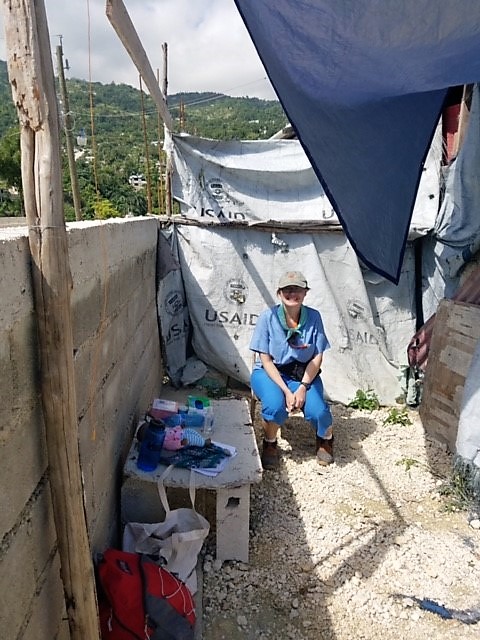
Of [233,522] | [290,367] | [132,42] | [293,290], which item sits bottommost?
[233,522]

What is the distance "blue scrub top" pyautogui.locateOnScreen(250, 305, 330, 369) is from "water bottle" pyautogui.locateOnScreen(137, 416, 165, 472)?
1202mm

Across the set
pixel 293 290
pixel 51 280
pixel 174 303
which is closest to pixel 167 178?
pixel 174 303

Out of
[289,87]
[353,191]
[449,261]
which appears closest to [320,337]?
[449,261]

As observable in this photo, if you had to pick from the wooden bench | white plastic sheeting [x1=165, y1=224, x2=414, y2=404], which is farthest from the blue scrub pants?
white plastic sheeting [x1=165, y1=224, x2=414, y2=404]

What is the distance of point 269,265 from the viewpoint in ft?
16.4

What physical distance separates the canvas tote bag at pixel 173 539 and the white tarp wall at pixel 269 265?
261cm

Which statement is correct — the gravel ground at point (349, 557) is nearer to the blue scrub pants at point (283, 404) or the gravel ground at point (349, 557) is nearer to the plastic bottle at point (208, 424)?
the blue scrub pants at point (283, 404)

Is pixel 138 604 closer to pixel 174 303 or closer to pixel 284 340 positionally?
pixel 284 340

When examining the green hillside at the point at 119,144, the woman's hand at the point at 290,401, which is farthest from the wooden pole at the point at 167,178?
the green hillside at the point at 119,144

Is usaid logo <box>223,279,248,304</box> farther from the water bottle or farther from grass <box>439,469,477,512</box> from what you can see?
grass <box>439,469,477,512</box>

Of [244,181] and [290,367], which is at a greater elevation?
[244,181]

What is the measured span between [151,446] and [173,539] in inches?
21.9

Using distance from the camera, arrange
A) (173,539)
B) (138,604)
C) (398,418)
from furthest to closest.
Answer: (398,418) < (173,539) < (138,604)

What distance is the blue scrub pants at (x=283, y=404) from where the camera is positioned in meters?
3.70
